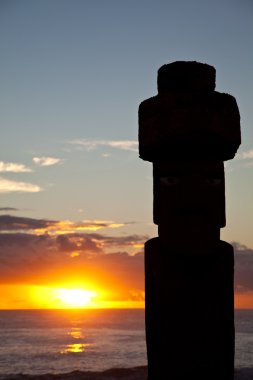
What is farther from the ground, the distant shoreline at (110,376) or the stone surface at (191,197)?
the stone surface at (191,197)

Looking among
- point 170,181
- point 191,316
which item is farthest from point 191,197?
point 191,316

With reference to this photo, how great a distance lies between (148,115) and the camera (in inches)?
248

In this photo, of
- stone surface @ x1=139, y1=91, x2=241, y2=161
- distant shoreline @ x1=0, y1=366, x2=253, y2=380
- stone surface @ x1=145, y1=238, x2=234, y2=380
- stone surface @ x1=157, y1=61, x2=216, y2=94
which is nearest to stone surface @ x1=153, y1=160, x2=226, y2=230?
stone surface @ x1=139, y1=91, x2=241, y2=161

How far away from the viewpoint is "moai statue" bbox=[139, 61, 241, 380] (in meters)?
6.00

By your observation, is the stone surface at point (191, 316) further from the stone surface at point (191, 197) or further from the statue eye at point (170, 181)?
the statue eye at point (170, 181)

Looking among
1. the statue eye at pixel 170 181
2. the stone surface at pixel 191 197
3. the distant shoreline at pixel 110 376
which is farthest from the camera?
the distant shoreline at pixel 110 376

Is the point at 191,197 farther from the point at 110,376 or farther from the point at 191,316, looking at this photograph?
the point at 110,376

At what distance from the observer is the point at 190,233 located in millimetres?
6051

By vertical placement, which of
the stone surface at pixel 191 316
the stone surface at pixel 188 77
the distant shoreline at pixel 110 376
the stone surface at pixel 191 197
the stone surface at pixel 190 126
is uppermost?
the stone surface at pixel 188 77

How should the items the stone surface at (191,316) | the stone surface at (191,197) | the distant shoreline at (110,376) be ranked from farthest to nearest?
the distant shoreline at (110,376) < the stone surface at (191,197) < the stone surface at (191,316)

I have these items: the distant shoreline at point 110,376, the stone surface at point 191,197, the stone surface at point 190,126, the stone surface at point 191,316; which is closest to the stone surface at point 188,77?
the stone surface at point 190,126

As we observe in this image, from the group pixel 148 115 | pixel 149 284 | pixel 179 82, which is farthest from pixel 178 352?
pixel 179 82

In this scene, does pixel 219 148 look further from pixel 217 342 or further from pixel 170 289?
pixel 217 342

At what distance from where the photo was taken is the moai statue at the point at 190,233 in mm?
6000
